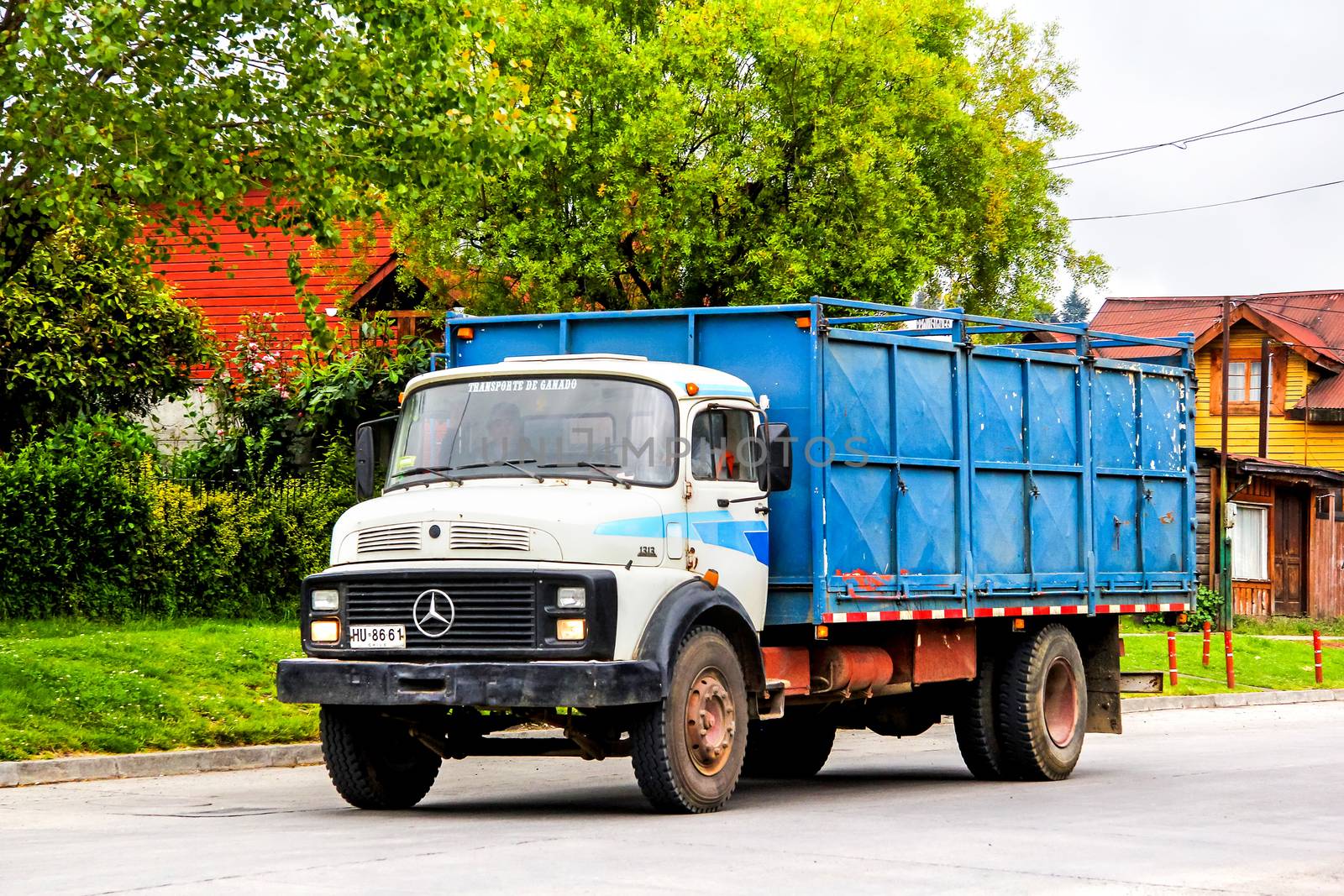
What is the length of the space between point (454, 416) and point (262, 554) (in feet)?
36.7

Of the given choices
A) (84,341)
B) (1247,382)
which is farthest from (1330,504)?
(84,341)

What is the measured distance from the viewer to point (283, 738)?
50.7 feet

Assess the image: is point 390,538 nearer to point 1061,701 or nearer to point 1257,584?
point 1061,701

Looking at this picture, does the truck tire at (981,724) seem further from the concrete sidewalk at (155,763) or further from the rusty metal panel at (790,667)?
the concrete sidewalk at (155,763)

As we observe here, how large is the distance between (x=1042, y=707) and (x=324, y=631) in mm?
5985

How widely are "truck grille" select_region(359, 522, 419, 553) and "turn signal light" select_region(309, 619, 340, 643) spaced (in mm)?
458

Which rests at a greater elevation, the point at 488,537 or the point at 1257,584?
the point at 488,537

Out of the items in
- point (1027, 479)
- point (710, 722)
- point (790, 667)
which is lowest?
point (710, 722)

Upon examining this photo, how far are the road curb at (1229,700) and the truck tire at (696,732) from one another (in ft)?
42.9

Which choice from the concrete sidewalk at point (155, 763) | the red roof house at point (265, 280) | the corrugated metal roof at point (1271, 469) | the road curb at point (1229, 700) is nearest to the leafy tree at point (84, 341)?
the red roof house at point (265, 280)

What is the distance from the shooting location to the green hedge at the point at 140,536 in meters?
19.8

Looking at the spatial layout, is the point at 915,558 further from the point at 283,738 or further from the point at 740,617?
the point at 283,738

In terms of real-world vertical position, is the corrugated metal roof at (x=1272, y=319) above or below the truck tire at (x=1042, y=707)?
above

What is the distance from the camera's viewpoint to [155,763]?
1409 centimetres
